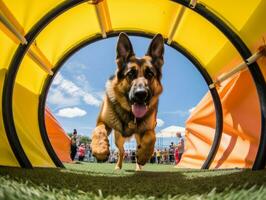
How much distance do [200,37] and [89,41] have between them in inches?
70.4

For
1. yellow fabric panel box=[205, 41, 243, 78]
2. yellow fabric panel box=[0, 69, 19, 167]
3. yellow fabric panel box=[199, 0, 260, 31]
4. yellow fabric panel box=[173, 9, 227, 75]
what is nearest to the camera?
yellow fabric panel box=[0, 69, 19, 167]

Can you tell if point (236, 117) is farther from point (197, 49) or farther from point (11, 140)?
point (11, 140)

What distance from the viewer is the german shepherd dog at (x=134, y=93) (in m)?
4.90

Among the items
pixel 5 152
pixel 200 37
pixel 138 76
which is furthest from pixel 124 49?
pixel 5 152

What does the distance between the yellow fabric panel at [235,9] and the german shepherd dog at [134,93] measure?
0.95m

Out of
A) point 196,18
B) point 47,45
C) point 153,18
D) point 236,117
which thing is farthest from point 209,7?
point 47,45

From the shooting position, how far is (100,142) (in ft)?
13.9

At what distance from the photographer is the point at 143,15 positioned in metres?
5.68

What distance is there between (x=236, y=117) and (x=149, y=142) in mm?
1571

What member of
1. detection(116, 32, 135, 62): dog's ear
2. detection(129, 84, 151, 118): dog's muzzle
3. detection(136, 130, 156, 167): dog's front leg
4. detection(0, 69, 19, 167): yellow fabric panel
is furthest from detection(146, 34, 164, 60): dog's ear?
detection(0, 69, 19, 167): yellow fabric panel

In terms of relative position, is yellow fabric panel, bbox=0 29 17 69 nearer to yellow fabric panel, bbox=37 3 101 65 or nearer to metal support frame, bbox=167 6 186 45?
yellow fabric panel, bbox=37 3 101 65

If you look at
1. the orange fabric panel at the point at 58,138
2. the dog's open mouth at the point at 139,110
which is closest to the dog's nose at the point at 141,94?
the dog's open mouth at the point at 139,110

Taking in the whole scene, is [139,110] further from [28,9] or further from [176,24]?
[28,9]

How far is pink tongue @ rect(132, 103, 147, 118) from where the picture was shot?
16.8ft
